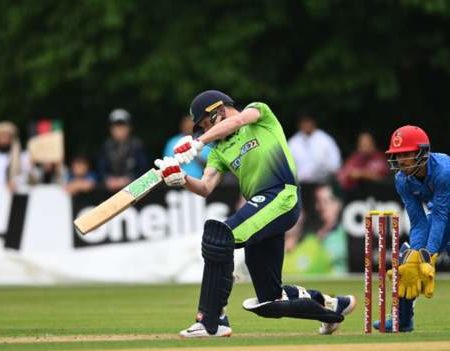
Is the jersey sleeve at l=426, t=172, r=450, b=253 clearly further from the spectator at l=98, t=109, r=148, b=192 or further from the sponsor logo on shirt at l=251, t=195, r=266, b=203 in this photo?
the spectator at l=98, t=109, r=148, b=192

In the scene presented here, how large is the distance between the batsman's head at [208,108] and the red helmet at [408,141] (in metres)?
1.28

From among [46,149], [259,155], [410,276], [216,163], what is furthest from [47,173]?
[410,276]

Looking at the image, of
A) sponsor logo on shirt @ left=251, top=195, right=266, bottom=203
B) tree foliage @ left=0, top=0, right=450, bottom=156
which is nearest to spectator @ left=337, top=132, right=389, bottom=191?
tree foliage @ left=0, top=0, right=450, bottom=156

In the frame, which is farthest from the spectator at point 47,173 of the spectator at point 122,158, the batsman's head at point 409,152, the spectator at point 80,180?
the batsman's head at point 409,152

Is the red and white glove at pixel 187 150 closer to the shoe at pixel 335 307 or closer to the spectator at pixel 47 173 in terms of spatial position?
the shoe at pixel 335 307

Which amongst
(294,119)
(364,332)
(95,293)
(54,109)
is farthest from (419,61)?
(364,332)

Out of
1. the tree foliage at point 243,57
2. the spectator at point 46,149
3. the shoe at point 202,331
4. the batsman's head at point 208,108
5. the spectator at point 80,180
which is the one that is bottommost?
the shoe at point 202,331

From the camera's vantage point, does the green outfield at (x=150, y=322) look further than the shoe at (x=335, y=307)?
No

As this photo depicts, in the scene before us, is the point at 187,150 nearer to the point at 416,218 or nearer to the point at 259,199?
the point at 259,199

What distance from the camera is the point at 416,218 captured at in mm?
11672

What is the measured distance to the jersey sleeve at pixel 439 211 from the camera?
11.4 metres

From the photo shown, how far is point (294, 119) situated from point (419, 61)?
2258 millimetres

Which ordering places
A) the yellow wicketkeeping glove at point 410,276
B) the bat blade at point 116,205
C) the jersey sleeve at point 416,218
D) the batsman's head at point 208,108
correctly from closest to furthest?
the bat blade at point 116,205, the yellow wicketkeeping glove at point 410,276, the batsman's head at point 208,108, the jersey sleeve at point 416,218

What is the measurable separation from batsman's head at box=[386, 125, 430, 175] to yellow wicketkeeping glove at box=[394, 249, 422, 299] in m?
0.63
